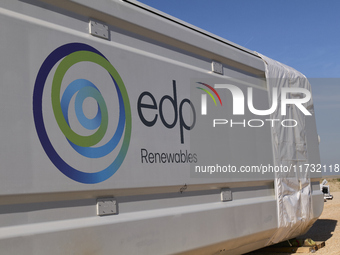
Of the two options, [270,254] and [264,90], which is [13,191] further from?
[270,254]

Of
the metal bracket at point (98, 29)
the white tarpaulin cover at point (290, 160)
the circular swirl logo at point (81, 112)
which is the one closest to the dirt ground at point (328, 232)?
the white tarpaulin cover at point (290, 160)

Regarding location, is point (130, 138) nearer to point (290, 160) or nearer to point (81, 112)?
point (81, 112)

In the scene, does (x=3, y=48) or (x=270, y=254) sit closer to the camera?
(x=3, y=48)

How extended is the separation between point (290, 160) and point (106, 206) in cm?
302

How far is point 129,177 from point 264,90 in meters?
2.56

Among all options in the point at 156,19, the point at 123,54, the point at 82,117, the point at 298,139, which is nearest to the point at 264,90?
the point at 298,139

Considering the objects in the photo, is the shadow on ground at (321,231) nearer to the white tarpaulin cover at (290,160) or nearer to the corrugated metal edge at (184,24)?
the white tarpaulin cover at (290,160)

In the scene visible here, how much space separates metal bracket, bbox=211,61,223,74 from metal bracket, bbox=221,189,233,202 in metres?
1.21

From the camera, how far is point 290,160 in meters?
5.26

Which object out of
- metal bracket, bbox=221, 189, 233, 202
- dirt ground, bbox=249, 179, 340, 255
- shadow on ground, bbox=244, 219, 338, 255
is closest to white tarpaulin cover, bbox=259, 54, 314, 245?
dirt ground, bbox=249, 179, 340, 255

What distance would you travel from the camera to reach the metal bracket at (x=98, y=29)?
3078 millimetres

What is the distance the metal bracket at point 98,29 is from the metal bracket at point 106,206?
1188mm

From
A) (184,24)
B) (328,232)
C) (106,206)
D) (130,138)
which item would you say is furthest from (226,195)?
(328,232)

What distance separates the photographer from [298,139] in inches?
218
